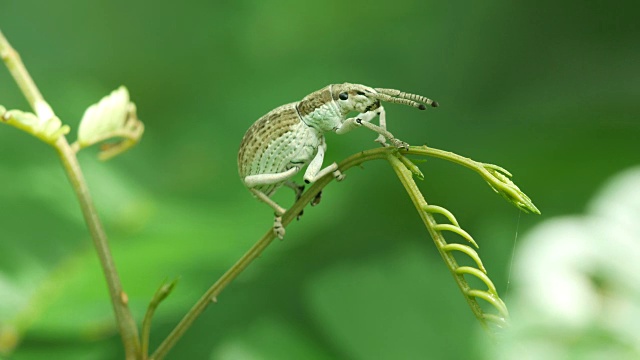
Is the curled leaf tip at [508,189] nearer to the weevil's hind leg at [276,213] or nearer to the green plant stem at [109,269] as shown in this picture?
the weevil's hind leg at [276,213]

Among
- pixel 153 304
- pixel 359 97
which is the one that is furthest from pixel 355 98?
pixel 153 304

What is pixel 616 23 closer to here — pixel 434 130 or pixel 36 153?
pixel 434 130

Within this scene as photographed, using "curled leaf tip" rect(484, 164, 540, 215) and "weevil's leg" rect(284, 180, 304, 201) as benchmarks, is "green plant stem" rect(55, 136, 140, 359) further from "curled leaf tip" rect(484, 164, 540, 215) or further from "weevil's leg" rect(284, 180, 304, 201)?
"curled leaf tip" rect(484, 164, 540, 215)

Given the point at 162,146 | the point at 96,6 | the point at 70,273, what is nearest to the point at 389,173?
the point at 162,146

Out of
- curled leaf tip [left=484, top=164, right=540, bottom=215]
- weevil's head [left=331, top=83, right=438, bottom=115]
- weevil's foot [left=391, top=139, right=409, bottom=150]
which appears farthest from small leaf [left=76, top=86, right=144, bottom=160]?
curled leaf tip [left=484, top=164, right=540, bottom=215]

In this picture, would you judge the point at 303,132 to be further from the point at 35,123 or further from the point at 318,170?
the point at 35,123

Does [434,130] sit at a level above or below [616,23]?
below
